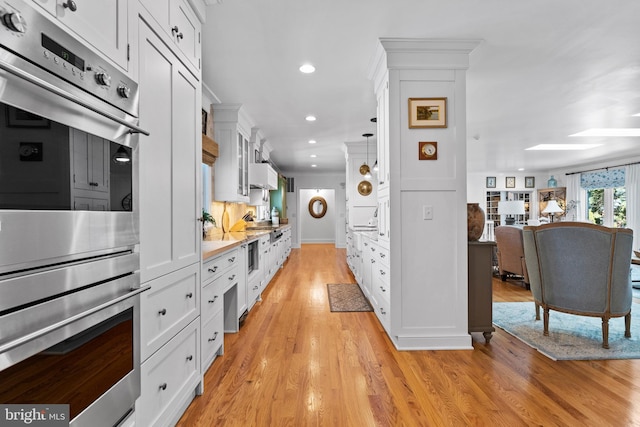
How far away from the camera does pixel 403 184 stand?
111 inches

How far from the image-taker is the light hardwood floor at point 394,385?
184 cm

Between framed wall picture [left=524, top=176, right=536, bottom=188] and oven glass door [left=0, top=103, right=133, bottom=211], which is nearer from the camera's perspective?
oven glass door [left=0, top=103, right=133, bottom=211]

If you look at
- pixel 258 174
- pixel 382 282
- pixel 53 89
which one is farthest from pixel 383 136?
pixel 258 174

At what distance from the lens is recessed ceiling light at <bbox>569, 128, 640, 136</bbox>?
5490 mm

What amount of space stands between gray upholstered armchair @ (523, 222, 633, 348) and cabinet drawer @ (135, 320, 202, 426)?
3.03m

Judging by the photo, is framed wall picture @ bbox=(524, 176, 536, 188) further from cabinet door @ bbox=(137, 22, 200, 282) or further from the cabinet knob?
the cabinet knob

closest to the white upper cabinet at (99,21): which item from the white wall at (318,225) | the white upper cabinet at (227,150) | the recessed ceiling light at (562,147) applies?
the white upper cabinet at (227,150)

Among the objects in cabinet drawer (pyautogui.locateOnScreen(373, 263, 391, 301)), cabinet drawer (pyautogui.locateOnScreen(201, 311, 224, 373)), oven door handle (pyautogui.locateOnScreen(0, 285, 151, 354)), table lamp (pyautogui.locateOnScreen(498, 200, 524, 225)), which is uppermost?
table lamp (pyautogui.locateOnScreen(498, 200, 524, 225))

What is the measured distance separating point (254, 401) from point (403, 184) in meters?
1.95

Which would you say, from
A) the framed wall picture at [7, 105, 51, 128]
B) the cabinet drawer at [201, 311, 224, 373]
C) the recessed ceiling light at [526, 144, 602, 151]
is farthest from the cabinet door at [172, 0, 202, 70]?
the recessed ceiling light at [526, 144, 602, 151]

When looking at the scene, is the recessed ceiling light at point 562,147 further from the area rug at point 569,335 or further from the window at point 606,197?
the area rug at point 569,335

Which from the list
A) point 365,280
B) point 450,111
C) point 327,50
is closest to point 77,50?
point 327,50

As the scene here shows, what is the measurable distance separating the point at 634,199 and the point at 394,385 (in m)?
9.12

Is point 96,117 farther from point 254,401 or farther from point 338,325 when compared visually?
point 338,325
